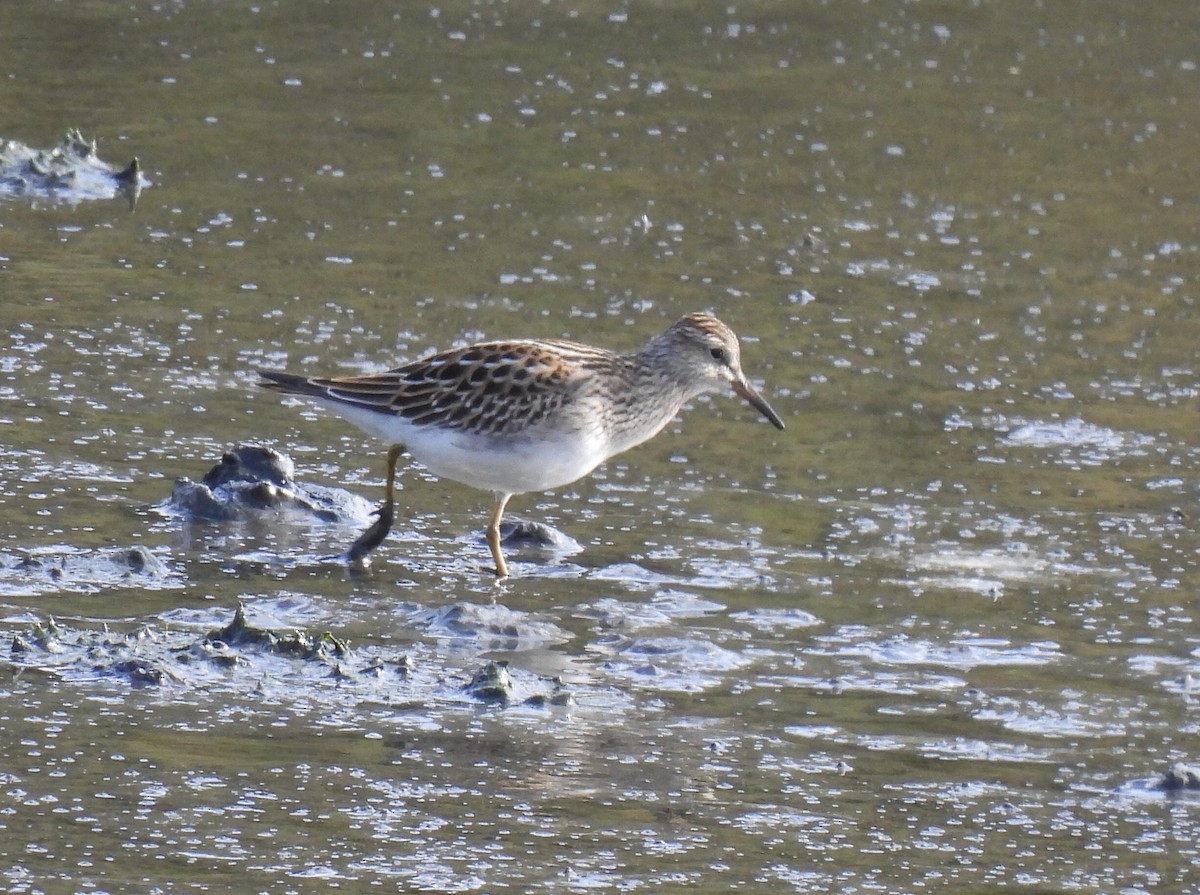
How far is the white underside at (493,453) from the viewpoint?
7.31 metres

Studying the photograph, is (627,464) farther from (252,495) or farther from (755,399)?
(252,495)

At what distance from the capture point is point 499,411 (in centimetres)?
740

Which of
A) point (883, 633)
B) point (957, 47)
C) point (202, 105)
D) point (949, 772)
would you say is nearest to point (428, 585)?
point (883, 633)

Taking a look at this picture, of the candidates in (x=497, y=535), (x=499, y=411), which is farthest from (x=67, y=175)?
(x=497, y=535)

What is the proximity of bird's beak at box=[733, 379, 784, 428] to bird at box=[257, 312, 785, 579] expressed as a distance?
19.5 inches

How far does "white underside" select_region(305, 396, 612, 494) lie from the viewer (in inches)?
288

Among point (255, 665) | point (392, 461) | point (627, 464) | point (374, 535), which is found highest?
point (627, 464)

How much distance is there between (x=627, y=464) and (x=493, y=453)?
3.83 ft

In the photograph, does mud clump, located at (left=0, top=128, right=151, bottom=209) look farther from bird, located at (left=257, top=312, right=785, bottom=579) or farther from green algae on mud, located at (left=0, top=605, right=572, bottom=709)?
green algae on mud, located at (left=0, top=605, right=572, bottom=709)

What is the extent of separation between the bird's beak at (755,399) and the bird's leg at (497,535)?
1207 millimetres

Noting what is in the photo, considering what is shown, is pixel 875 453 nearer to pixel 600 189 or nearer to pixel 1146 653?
pixel 1146 653

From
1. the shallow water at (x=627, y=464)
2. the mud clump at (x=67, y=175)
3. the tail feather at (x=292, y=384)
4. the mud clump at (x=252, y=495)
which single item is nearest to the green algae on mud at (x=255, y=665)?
the shallow water at (x=627, y=464)

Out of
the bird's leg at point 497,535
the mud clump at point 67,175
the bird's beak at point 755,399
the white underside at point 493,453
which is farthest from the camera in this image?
the mud clump at point 67,175

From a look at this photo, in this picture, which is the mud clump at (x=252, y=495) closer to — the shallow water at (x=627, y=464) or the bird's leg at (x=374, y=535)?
the shallow water at (x=627, y=464)
